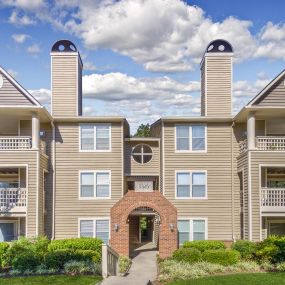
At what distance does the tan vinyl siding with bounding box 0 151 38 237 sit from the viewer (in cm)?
2647

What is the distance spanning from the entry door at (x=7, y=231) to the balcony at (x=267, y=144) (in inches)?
520

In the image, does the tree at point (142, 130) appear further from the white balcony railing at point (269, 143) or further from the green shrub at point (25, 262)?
the green shrub at point (25, 262)

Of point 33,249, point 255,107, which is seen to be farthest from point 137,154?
point 33,249

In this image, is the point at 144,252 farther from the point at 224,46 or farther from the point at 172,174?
the point at 224,46

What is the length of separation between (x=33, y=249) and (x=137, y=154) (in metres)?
9.86

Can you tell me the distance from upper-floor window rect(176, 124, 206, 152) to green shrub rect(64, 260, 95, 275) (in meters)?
10.7

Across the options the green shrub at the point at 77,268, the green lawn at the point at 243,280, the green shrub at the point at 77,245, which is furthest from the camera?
the green shrub at the point at 77,245

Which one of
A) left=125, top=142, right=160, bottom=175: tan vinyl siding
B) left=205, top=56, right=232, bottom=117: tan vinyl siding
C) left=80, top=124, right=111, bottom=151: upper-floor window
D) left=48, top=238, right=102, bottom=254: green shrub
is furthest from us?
left=125, top=142, right=160, bottom=175: tan vinyl siding

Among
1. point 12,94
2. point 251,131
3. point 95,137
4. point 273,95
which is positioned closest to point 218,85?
point 273,95

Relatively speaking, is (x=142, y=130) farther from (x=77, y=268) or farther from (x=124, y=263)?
(x=77, y=268)

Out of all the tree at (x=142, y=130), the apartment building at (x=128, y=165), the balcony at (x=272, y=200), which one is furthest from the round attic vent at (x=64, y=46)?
the tree at (x=142, y=130)

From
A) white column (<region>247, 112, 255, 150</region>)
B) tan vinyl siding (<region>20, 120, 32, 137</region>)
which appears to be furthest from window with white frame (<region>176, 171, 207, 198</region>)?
tan vinyl siding (<region>20, 120, 32, 137</region>)

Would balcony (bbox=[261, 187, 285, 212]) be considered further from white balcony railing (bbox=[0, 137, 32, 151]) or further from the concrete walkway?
white balcony railing (bbox=[0, 137, 32, 151])

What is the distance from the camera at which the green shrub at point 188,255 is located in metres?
23.5
